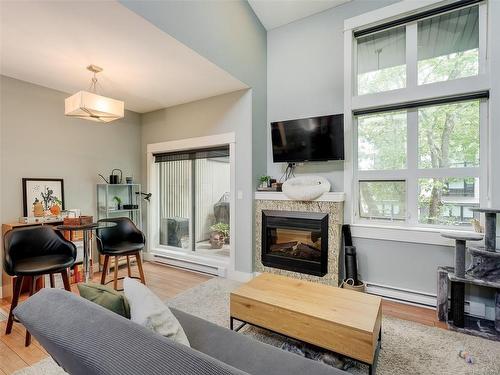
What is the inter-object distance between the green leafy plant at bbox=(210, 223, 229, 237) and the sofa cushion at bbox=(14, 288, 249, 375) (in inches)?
121

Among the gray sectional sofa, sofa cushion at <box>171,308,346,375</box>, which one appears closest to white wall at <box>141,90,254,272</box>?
sofa cushion at <box>171,308,346,375</box>

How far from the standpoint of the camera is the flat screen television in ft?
10.2

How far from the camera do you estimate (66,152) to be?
358 cm

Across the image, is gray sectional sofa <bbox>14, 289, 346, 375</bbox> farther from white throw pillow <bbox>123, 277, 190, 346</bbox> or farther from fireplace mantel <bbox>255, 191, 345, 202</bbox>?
fireplace mantel <bbox>255, 191, 345, 202</bbox>

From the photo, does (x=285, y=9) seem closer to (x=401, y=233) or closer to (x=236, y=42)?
(x=236, y=42)

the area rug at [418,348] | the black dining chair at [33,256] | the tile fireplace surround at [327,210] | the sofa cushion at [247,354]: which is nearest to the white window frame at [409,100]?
the tile fireplace surround at [327,210]

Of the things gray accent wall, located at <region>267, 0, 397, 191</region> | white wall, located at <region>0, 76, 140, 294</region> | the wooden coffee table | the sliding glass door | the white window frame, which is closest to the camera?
the wooden coffee table

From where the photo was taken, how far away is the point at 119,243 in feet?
10.2

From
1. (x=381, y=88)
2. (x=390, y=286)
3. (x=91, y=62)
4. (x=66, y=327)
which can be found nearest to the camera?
(x=66, y=327)

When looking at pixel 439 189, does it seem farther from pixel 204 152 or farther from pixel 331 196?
pixel 204 152

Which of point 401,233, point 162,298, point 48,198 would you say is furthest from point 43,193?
point 401,233

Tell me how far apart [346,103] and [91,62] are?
9.79 feet

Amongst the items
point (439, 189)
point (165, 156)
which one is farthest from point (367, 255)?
point (165, 156)

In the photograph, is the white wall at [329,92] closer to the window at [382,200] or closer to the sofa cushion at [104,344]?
the window at [382,200]
